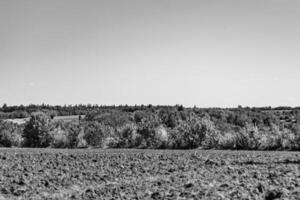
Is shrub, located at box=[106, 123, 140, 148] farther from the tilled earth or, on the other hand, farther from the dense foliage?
the tilled earth

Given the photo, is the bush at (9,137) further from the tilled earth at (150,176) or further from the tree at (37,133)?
the tilled earth at (150,176)

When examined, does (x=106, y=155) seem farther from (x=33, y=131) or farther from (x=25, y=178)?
(x=33, y=131)

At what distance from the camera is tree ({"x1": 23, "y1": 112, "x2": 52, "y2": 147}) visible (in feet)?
105

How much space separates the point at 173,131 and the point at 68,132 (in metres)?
8.01

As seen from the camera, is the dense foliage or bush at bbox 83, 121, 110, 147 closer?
the dense foliage

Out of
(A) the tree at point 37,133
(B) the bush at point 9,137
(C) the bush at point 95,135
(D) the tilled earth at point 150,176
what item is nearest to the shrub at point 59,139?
(A) the tree at point 37,133

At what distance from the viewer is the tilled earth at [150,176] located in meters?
12.0

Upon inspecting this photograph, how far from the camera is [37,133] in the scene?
32125 mm

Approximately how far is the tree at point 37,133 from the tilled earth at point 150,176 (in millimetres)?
9702

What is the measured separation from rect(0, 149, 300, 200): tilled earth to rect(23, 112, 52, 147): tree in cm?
970

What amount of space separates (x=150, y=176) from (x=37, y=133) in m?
18.6

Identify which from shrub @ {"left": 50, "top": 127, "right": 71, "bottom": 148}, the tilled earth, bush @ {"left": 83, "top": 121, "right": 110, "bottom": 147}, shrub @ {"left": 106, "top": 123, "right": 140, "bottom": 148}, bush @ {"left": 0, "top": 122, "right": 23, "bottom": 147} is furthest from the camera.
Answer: bush @ {"left": 0, "top": 122, "right": 23, "bottom": 147}

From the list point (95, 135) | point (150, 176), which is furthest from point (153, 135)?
point (150, 176)

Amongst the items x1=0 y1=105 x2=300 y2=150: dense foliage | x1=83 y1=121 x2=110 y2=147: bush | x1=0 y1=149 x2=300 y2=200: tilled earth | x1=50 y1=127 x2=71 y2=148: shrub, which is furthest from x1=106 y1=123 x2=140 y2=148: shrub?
x1=0 y1=149 x2=300 y2=200: tilled earth
